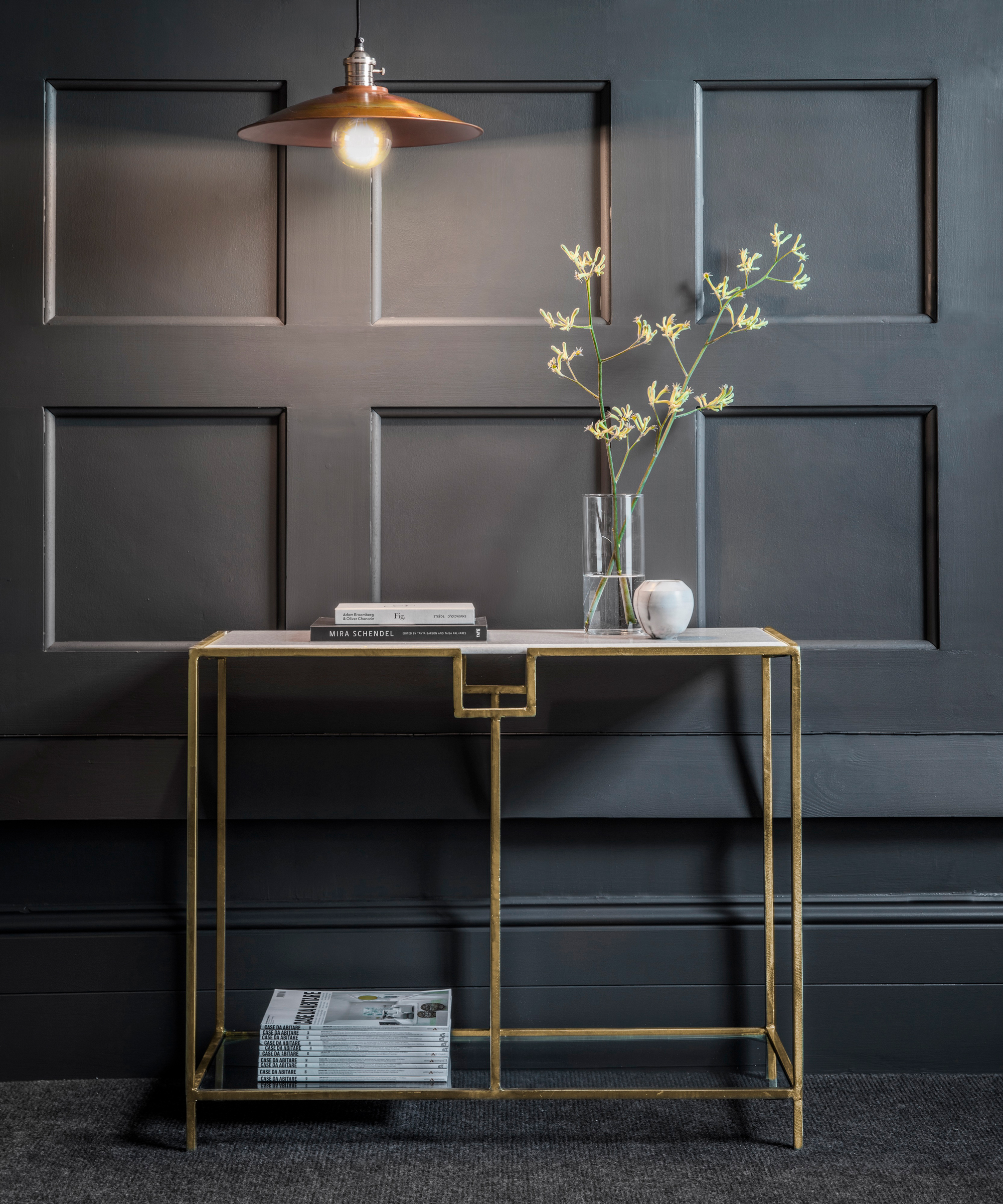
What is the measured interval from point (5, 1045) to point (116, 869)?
40 centimetres

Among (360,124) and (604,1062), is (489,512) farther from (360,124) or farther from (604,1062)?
(604,1062)

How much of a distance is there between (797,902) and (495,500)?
3.11 feet

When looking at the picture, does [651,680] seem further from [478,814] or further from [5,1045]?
[5,1045]

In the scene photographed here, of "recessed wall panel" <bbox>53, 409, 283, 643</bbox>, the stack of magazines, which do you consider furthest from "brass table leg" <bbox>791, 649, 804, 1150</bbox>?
"recessed wall panel" <bbox>53, 409, 283, 643</bbox>

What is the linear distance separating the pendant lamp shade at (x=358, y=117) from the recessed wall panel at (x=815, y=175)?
1.76 feet

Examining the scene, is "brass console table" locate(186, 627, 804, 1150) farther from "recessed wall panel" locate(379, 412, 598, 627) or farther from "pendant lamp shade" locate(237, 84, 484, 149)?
"pendant lamp shade" locate(237, 84, 484, 149)

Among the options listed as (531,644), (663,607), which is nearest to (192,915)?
(531,644)

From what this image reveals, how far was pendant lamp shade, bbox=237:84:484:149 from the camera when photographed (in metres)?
1.68

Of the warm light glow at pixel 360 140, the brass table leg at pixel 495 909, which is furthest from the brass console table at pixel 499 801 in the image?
the warm light glow at pixel 360 140

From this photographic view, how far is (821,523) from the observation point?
2066 millimetres

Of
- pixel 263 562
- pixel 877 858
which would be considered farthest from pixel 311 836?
pixel 877 858

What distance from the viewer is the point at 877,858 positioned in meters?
2.08

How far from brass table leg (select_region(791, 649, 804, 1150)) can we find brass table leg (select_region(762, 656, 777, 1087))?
0.12m

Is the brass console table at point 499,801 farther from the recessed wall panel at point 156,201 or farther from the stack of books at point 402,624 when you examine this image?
the recessed wall panel at point 156,201
